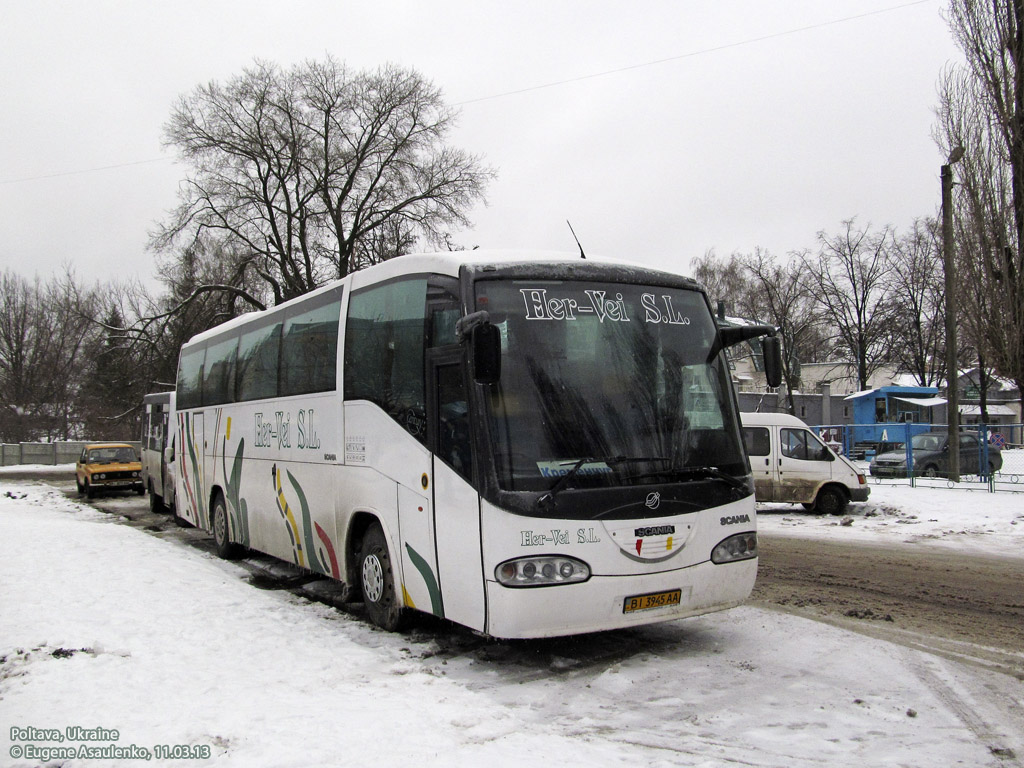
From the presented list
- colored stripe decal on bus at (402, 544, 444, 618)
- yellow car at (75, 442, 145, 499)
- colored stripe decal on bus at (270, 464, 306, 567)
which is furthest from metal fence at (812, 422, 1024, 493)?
yellow car at (75, 442, 145, 499)

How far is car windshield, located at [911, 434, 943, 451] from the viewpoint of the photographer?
25777 mm

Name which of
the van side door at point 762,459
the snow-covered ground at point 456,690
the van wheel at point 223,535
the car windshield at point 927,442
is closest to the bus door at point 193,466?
the van wheel at point 223,535

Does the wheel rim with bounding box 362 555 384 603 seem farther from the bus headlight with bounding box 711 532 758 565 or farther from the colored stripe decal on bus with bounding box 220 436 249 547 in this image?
the colored stripe decal on bus with bounding box 220 436 249 547

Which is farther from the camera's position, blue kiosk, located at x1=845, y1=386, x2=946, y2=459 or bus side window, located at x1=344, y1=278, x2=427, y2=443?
blue kiosk, located at x1=845, y1=386, x2=946, y2=459

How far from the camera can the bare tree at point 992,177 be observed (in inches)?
772

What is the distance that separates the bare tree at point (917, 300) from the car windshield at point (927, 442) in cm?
2791


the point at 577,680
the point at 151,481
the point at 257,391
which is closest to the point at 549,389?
the point at 577,680

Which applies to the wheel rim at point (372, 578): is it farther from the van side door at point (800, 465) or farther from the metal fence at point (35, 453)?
the metal fence at point (35, 453)

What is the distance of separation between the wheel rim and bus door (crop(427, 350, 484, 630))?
1227mm

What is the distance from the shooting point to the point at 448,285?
6434 mm

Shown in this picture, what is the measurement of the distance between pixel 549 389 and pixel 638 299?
120 cm

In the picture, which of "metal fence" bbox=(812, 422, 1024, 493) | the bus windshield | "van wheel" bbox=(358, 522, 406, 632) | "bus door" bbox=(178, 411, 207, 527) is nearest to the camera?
the bus windshield

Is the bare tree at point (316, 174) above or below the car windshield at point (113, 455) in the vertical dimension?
above

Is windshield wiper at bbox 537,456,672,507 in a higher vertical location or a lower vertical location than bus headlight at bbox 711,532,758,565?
higher
